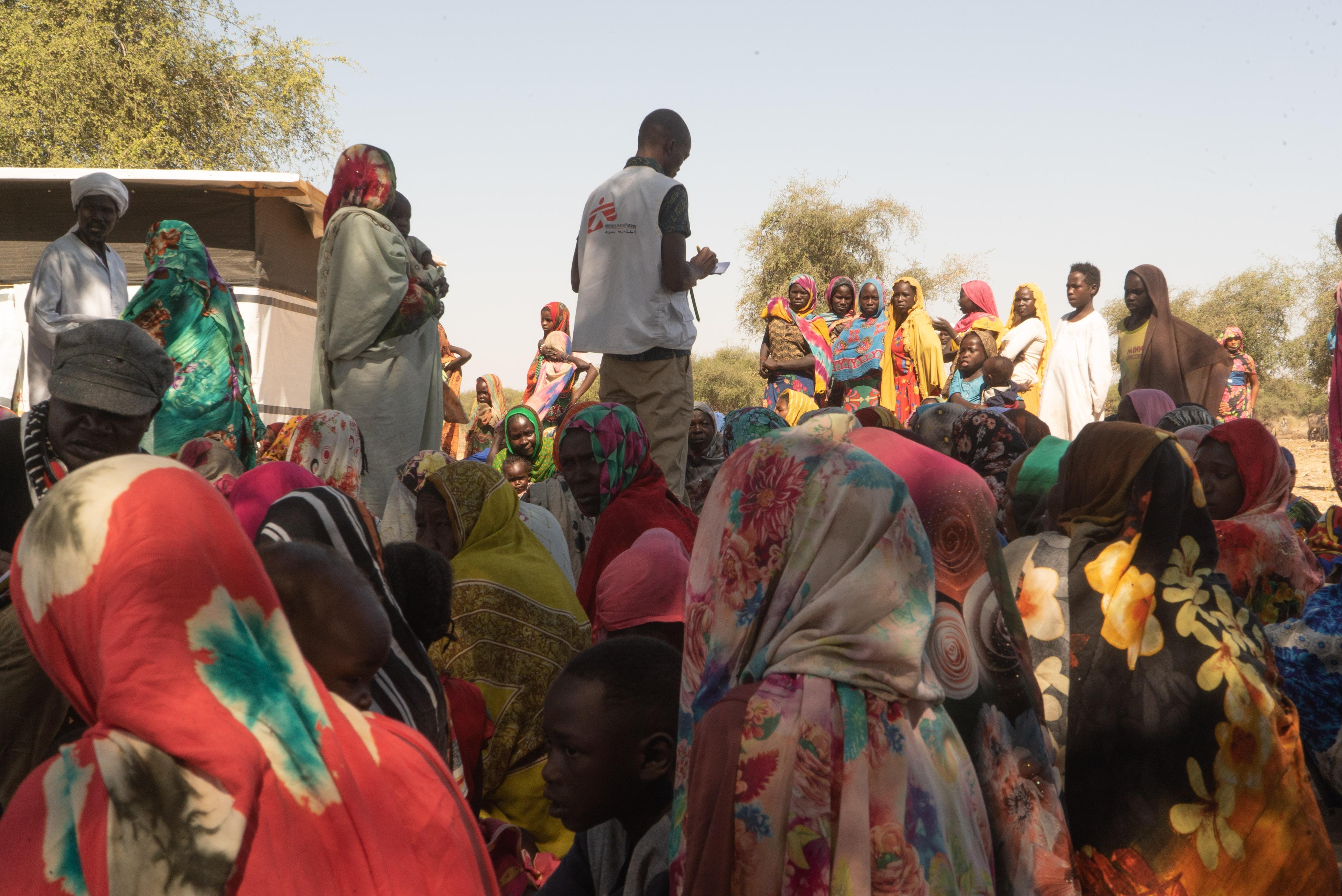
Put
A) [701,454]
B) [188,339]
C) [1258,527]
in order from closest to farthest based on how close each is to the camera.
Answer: [1258,527], [188,339], [701,454]

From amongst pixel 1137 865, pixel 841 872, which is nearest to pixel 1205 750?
pixel 1137 865

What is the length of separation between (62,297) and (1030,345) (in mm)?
9016

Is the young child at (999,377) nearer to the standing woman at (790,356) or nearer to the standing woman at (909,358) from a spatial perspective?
the standing woman at (909,358)

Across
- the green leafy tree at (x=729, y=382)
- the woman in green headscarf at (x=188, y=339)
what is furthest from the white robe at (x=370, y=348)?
the green leafy tree at (x=729, y=382)

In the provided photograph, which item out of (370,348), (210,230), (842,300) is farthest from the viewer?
(842,300)

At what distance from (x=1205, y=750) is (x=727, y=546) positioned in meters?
1.57

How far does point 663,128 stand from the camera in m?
5.86

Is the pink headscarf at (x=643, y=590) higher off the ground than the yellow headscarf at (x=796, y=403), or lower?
higher

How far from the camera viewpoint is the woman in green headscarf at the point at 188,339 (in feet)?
20.0

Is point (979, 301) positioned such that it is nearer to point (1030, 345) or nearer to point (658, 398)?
point (1030, 345)

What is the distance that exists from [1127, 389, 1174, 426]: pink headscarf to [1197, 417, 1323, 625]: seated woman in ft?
8.28

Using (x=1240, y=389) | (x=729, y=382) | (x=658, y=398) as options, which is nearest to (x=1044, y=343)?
(x=1240, y=389)

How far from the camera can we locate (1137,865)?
9.78ft

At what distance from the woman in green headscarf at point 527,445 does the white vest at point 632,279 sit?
3271 millimetres
